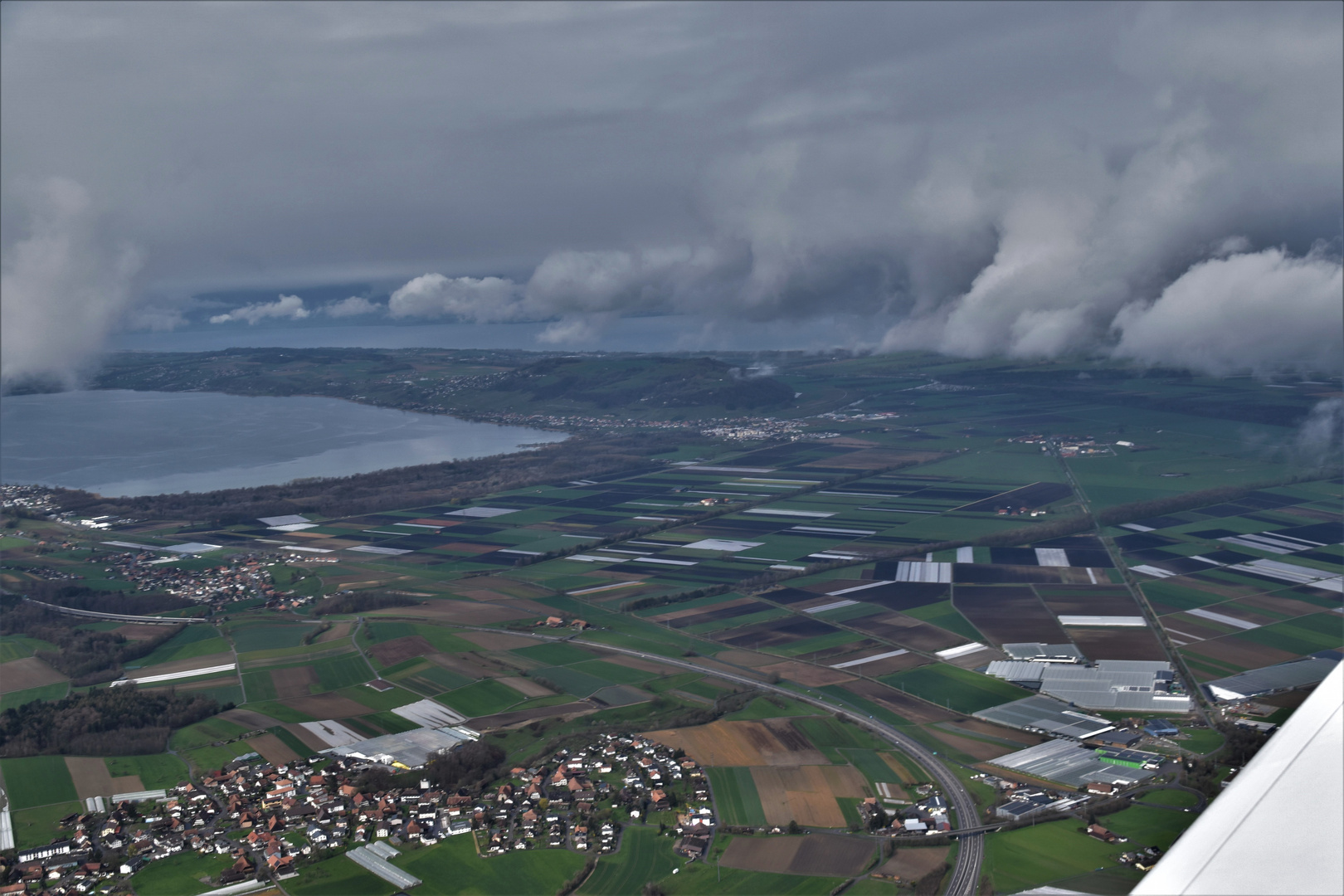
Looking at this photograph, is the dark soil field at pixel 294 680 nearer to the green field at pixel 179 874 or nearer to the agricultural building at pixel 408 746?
the agricultural building at pixel 408 746

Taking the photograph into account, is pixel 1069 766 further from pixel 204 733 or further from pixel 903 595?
pixel 204 733

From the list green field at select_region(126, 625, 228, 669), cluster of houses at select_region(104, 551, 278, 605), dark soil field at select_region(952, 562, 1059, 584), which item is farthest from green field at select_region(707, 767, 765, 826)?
cluster of houses at select_region(104, 551, 278, 605)

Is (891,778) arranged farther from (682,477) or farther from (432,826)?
(682,477)

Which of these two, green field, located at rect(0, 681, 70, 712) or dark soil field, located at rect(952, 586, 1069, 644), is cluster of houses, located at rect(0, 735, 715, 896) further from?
dark soil field, located at rect(952, 586, 1069, 644)

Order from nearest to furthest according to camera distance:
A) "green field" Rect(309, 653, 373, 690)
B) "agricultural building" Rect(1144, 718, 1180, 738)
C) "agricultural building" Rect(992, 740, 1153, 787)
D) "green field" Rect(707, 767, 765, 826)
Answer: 1. "green field" Rect(707, 767, 765, 826)
2. "agricultural building" Rect(992, 740, 1153, 787)
3. "agricultural building" Rect(1144, 718, 1180, 738)
4. "green field" Rect(309, 653, 373, 690)

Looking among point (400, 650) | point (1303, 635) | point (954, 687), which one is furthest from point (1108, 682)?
point (400, 650)

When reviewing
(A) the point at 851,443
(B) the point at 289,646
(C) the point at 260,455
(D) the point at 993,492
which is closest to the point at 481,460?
(C) the point at 260,455
